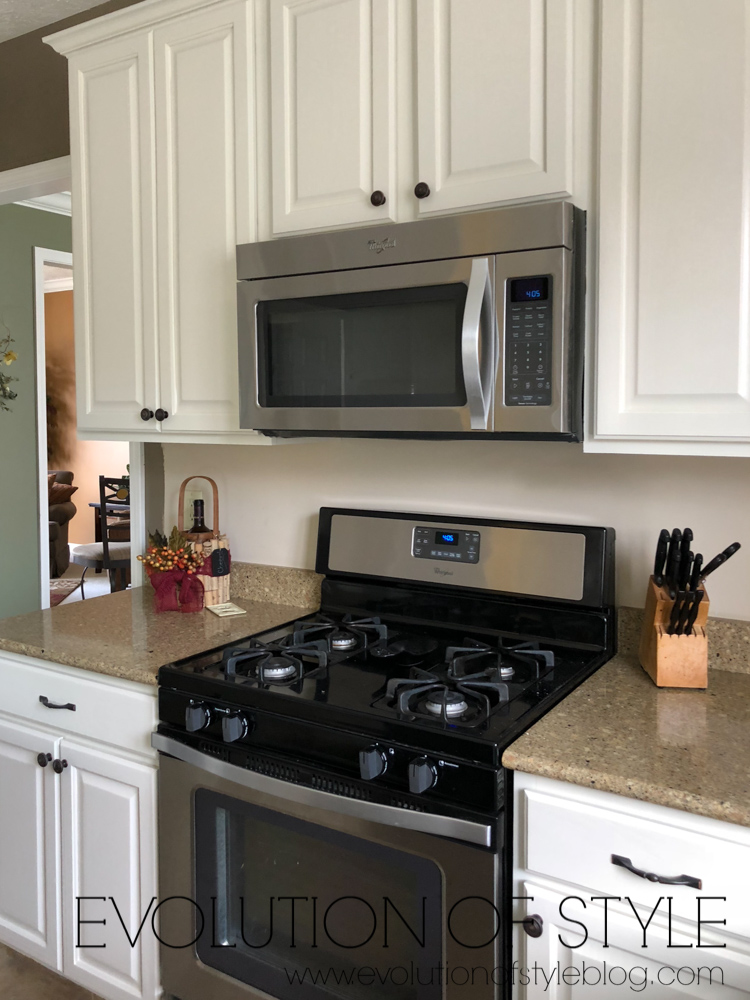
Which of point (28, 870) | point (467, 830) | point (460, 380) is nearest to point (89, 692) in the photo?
point (28, 870)

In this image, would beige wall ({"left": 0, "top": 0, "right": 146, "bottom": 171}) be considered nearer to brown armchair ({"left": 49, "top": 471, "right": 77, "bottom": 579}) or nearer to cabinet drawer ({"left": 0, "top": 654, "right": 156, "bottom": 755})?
cabinet drawer ({"left": 0, "top": 654, "right": 156, "bottom": 755})

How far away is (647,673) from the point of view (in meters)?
1.66

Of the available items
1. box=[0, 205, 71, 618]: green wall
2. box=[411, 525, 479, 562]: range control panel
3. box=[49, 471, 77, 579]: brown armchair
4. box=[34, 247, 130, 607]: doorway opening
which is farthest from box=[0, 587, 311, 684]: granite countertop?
box=[49, 471, 77, 579]: brown armchair

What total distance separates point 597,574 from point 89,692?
3.77 feet

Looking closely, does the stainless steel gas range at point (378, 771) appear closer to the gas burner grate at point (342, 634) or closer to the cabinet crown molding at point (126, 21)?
the gas burner grate at point (342, 634)

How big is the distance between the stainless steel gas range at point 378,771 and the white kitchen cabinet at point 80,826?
0.08 metres

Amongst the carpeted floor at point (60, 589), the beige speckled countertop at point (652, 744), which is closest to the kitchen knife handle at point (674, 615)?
the beige speckled countertop at point (652, 744)

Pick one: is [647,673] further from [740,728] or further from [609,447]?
[609,447]

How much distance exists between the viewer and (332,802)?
1.44 m

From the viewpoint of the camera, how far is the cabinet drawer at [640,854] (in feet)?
3.79

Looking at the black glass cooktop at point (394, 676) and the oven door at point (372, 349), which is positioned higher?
the oven door at point (372, 349)

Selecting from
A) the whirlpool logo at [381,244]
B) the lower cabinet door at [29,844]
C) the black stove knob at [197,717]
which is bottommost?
the lower cabinet door at [29,844]

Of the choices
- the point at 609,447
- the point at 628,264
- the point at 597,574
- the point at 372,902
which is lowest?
the point at 372,902

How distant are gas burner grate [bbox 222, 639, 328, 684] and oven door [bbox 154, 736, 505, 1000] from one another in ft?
0.58
